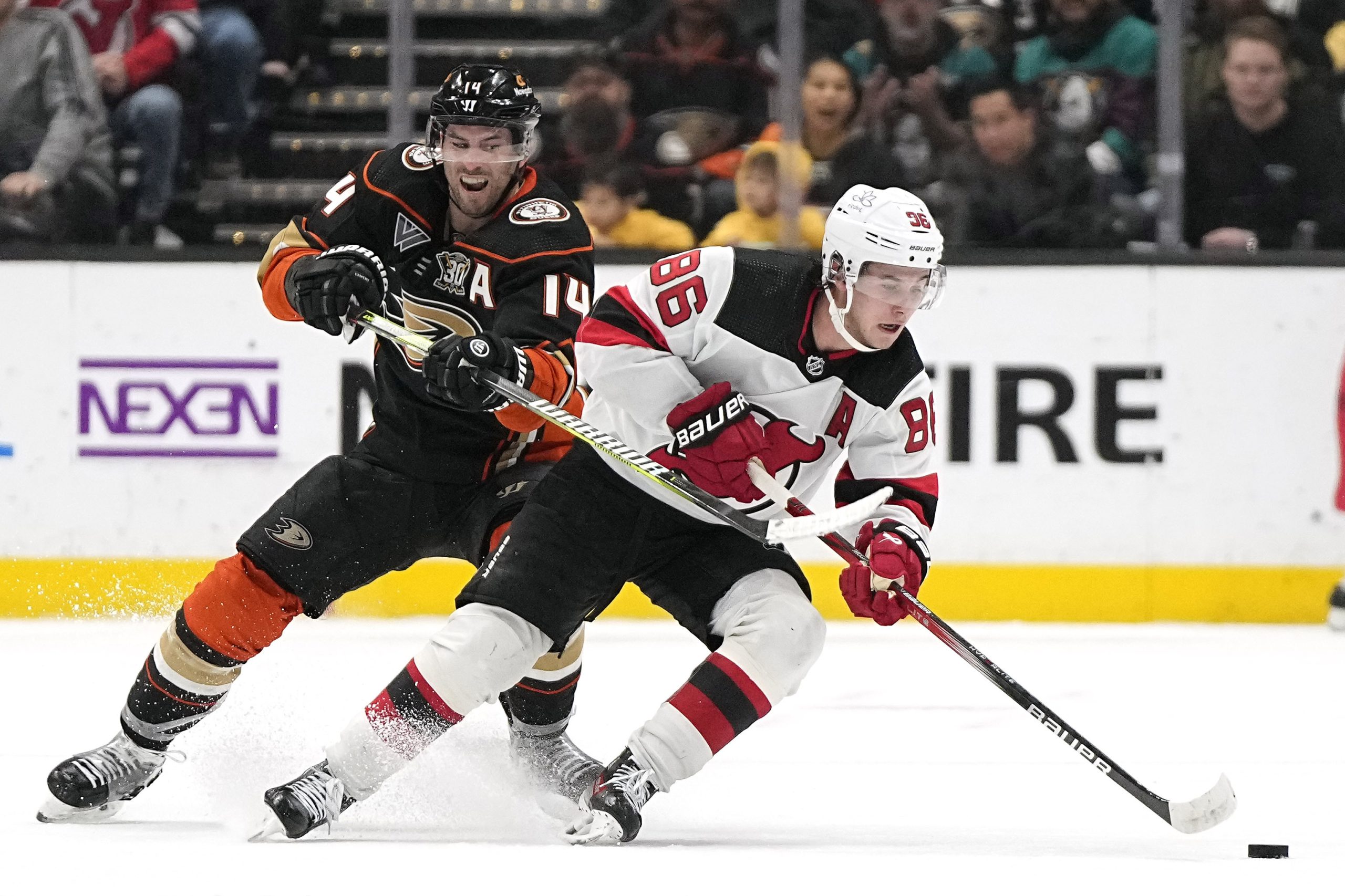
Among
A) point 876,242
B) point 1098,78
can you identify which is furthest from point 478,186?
point 1098,78

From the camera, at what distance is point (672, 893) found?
238 centimetres

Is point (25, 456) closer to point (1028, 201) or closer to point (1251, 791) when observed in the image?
point (1028, 201)

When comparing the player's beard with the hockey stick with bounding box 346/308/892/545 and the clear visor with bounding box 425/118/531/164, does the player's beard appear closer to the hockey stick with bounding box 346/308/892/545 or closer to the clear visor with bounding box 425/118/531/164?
the clear visor with bounding box 425/118/531/164

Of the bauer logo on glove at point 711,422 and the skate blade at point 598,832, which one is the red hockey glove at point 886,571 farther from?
the skate blade at point 598,832

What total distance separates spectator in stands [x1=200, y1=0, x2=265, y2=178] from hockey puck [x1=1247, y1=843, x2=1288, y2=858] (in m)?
4.07

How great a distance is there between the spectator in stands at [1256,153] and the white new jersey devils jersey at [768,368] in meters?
2.91

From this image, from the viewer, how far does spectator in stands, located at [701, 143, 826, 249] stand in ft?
18.4

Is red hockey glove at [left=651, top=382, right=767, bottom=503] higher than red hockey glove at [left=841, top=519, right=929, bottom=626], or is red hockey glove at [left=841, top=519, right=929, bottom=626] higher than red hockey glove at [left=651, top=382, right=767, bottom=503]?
red hockey glove at [left=651, top=382, right=767, bottom=503]

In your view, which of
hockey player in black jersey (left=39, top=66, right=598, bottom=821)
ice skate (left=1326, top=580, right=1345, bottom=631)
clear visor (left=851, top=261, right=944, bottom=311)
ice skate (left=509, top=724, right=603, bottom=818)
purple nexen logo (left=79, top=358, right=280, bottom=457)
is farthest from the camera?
purple nexen logo (left=79, top=358, right=280, bottom=457)

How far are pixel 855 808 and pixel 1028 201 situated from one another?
2852 millimetres

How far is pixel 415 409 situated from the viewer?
3275mm

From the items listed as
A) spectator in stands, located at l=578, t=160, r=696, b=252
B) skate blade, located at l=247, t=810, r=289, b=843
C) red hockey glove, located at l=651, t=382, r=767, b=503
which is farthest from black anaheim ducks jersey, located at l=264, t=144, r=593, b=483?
spectator in stands, located at l=578, t=160, r=696, b=252

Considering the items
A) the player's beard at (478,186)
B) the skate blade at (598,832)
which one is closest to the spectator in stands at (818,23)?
the player's beard at (478,186)

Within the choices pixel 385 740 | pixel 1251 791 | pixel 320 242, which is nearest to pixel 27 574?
pixel 320 242
